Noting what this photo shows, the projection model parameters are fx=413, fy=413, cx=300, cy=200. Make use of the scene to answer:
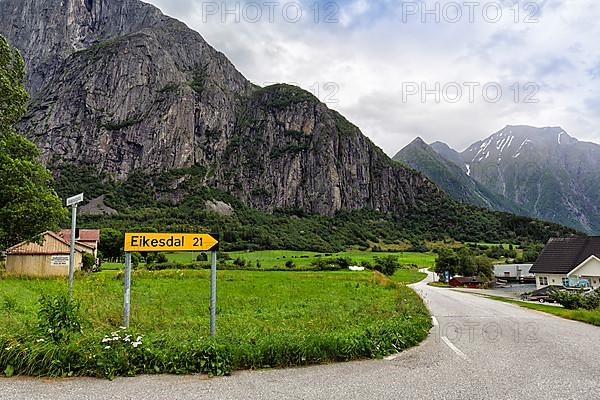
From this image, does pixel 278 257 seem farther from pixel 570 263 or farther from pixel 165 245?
pixel 165 245

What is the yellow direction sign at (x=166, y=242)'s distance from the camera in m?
7.69

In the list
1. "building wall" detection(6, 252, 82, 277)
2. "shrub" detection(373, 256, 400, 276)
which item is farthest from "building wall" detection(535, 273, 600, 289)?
"building wall" detection(6, 252, 82, 277)

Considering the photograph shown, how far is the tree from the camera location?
17.7 metres

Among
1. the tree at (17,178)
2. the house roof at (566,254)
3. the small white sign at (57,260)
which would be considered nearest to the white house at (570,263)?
the house roof at (566,254)

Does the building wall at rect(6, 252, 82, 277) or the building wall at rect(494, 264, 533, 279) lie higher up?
the building wall at rect(6, 252, 82, 277)

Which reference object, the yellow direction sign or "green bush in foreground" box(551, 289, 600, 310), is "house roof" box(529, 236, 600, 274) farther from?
the yellow direction sign

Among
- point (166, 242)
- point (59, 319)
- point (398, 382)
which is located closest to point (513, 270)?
point (398, 382)

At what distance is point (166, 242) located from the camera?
25.7 ft

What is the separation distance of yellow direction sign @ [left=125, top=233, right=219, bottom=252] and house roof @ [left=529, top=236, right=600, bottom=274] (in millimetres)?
49917

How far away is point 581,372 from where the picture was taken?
6.56m

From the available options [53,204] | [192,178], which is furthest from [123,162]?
[53,204]

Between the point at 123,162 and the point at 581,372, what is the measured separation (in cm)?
19473

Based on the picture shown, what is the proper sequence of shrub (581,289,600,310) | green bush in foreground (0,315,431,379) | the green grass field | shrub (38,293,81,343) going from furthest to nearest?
the green grass field, shrub (581,289,600,310), shrub (38,293,81,343), green bush in foreground (0,315,431,379)

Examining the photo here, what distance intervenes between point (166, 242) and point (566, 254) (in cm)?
5293
